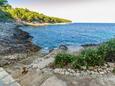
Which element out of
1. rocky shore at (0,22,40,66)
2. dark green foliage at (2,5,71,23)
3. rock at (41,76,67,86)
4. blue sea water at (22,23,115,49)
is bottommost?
dark green foliage at (2,5,71,23)


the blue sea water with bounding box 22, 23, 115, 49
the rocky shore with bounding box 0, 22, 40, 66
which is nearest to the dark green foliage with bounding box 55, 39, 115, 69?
the rocky shore with bounding box 0, 22, 40, 66

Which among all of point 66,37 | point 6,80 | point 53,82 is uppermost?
point 53,82

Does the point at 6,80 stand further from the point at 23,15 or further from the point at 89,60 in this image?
the point at 23,15

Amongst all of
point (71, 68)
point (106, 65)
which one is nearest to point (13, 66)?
point (71, 68)

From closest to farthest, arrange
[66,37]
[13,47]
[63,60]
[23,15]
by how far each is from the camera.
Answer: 1. [63,60]
2. [13,47]
3. [66,37]
4. [23,15]

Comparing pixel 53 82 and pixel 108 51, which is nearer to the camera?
pixel 53 82

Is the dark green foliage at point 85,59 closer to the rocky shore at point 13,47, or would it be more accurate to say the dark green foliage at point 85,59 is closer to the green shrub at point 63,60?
the green shrub at point 63,60

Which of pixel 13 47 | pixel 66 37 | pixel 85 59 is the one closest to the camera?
pixel 85 59

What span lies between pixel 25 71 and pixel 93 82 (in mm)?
4426

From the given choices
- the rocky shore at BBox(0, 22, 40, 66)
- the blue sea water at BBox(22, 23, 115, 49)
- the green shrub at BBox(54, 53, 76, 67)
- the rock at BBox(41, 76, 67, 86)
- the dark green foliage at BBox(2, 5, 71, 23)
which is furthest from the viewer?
the dark green foliage at BBox(2, 5, 71, 23)

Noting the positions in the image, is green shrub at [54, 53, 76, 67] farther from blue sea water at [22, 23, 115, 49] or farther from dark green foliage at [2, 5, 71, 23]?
dark green foliage at [2, 5, 71, 23]

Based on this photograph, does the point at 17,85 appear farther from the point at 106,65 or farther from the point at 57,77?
the point at 106,65

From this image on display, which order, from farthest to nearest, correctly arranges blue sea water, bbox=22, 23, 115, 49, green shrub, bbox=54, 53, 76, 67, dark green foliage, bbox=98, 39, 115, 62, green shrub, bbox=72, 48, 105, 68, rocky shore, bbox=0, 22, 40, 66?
1. blue sea water, bbox=22, 23, 115, 49
2. rocky shore, bbox=0, 22, 40, 66
3. dark green foliage, bbox=98, 39, 115, 62
4. green shrub, bbox=54, 53, 76, 67
5. green shrub, bbox=72, 48, 105, 68

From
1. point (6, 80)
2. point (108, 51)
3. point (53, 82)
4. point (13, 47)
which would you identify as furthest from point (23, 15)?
point (53, 82)
